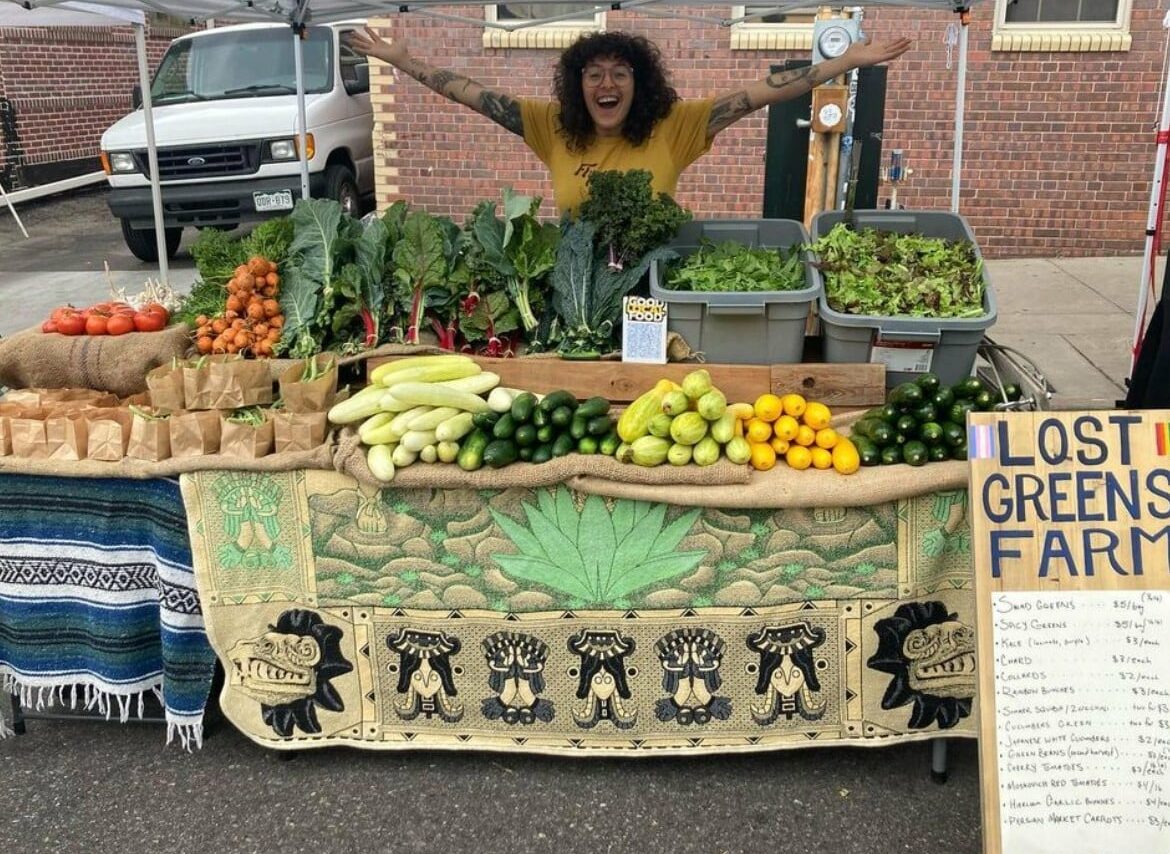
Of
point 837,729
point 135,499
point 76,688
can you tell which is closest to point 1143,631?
point 837,729

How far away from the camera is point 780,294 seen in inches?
129

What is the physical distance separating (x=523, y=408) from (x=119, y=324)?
191 centimetres

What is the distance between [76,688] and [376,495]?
1.52 m

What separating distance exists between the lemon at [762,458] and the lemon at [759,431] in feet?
0.10

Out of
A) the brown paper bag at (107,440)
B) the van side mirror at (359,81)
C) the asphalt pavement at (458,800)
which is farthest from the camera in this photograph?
the van side mirror at (359,81)

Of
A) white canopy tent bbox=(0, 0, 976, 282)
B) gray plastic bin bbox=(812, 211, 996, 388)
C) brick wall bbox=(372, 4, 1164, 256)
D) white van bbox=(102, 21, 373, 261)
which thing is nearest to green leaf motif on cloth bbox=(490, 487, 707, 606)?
gray plastic bin bbox=(812, 211, 996, 388)

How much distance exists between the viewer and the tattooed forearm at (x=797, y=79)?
4254 mm

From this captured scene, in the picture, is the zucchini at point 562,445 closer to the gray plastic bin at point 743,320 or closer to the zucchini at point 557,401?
the zucchini at point 557,401

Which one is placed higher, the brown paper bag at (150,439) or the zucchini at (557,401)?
the zucchini at (557,401)

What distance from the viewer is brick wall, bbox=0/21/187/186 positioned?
13625 mm

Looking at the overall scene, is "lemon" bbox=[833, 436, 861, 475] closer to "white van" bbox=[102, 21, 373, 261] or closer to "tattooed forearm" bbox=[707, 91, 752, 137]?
"tattooed forearm" bbox=[707, 91, 752, 137]

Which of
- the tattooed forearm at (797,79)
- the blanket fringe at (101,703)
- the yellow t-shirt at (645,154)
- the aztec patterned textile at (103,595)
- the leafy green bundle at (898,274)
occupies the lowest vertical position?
the blanket fringe at (101,703)

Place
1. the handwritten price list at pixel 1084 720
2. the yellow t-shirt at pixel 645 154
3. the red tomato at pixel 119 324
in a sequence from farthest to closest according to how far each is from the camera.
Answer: the yellow t-shirt at pixel 645 154
the red tomato at pixel 119 324
the handwritten price list at pixel 1084 720

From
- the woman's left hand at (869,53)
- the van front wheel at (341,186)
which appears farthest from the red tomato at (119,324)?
the van front wheel at (341,186)
